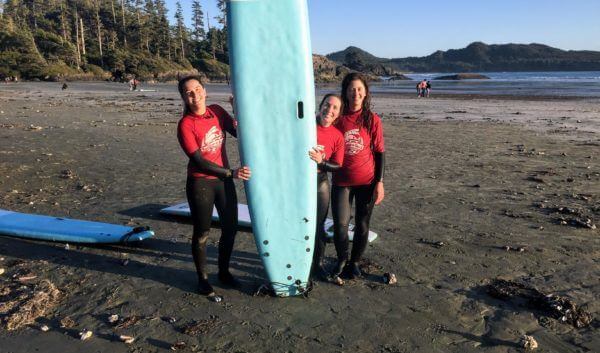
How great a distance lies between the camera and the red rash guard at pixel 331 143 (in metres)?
3.60

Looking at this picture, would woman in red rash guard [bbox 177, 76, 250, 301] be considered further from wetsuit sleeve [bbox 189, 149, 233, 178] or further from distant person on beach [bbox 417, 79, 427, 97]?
distant person on beach [bbox 417, 79, 427, 97]

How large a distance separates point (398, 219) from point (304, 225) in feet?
7.62

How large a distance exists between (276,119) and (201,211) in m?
0.94

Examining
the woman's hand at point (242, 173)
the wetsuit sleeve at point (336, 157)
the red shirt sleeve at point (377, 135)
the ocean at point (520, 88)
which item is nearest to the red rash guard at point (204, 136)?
the woman's hand at point (242, 173)

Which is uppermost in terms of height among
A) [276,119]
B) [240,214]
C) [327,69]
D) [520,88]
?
[327,69]

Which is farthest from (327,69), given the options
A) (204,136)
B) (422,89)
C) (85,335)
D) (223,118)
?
(85,335)

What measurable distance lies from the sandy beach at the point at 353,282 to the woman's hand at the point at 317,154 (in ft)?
3.64

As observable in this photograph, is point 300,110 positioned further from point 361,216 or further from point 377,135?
point 361,216

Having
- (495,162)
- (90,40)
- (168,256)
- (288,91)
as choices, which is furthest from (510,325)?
(90,40)

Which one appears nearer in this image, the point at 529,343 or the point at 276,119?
the point at 529,343

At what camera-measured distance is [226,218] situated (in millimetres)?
3611

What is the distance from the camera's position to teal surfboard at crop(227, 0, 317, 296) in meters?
3.54

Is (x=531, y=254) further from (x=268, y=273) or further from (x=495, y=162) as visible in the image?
(x=495, y=162)

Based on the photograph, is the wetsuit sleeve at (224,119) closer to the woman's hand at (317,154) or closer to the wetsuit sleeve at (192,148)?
the wetsuit sleeve at (192,148)
